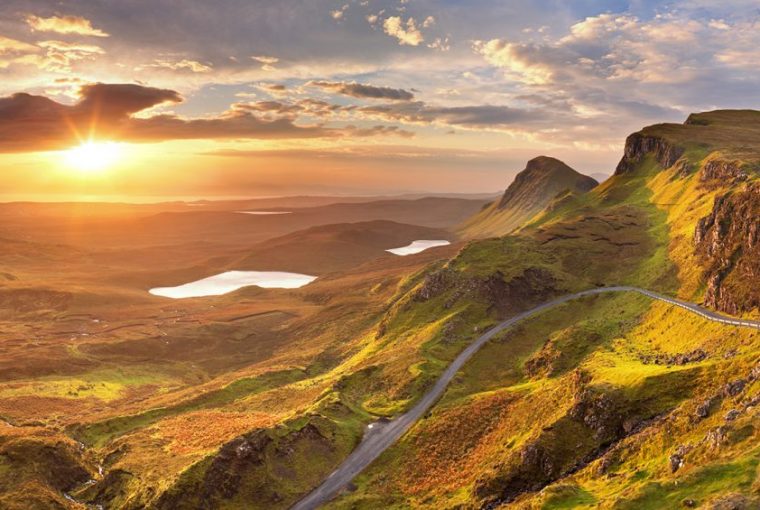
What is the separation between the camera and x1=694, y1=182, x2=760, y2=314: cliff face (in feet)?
245

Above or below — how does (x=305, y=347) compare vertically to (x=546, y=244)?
below

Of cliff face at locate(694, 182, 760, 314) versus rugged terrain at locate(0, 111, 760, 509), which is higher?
cliff face at locate(694, 182, 760, 314)

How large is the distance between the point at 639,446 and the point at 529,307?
6422 cm

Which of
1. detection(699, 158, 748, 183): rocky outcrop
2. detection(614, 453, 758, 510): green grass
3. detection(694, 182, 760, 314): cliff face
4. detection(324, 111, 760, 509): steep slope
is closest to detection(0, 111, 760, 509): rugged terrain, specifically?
detection(614, 453, 758, 510): green grass

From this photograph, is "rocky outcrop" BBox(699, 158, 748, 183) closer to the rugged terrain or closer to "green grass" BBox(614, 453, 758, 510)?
the rugged terrain

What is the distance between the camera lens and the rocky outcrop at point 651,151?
559 ft

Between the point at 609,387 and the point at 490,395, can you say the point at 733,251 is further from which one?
the point at 490,395

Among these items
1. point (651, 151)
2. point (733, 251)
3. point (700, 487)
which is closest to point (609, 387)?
point (700, 487)

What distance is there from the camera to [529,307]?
11000 cm

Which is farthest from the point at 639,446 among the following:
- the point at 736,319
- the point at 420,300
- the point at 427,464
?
the point at 420,300

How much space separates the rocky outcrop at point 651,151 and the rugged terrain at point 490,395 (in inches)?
203

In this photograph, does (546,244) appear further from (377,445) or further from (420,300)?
(377,445)

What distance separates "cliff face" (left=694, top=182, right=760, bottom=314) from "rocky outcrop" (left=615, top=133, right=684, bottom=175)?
268 ft

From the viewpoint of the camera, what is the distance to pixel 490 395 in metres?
76.7
